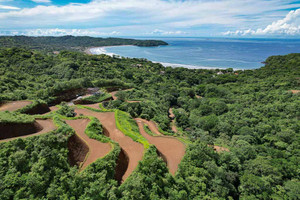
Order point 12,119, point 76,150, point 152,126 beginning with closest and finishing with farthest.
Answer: point 76,150, point 12,119, point 152,126

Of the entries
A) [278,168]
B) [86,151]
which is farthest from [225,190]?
[86,151]

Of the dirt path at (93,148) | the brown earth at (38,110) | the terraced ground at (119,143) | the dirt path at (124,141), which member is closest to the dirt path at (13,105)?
the terraced ground at (119,143)

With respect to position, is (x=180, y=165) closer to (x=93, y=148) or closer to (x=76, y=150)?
(x=93, y=148)

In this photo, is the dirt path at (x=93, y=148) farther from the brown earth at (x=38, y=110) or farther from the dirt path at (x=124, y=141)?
the brown earth at (x=38, y=110)

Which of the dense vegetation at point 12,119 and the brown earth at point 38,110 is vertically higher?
the dense vegetation at point 12,119

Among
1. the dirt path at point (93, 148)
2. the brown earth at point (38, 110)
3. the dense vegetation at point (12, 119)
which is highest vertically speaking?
the dense vegetation at point (12, 119)

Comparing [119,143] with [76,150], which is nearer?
[76,150]

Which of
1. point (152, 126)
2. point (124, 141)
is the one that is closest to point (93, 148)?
point (124, 141)
